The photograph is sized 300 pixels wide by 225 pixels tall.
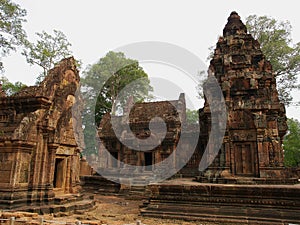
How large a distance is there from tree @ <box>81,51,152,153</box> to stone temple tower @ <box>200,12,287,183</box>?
2025 cm

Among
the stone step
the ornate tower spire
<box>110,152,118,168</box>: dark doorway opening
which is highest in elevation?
the ornate tower spire

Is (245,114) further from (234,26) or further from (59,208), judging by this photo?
(59,208)

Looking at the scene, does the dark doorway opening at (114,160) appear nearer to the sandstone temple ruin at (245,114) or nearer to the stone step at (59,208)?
the sandstone temple ruin at (245,114)

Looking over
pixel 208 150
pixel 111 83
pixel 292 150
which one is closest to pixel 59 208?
pixel 208 150

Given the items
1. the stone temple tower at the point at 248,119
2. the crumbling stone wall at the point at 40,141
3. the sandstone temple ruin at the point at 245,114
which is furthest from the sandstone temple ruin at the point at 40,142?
the stone temple tower at the point at 248,119

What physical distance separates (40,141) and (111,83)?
73.9 feet

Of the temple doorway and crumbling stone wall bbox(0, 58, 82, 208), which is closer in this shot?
crumbling stone wall bbox(0, 58, 82, 208)

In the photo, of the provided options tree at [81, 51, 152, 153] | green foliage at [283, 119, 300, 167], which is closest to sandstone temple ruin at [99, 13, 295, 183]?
green foliage at [283, 119, 300, 167]

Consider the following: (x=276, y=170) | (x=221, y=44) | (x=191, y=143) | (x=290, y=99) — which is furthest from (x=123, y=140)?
(x=290, y=99)

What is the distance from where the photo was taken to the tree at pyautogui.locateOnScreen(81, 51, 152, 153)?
3103cm

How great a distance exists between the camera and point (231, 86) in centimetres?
1140

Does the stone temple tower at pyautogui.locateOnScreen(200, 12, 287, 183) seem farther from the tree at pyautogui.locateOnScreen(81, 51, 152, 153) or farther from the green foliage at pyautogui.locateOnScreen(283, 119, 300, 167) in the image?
the tree at pyautogui.locateOnScreen(81, 51, 152, 153)

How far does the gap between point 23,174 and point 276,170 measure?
31.4ft

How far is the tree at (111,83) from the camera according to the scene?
3103 centimetres
